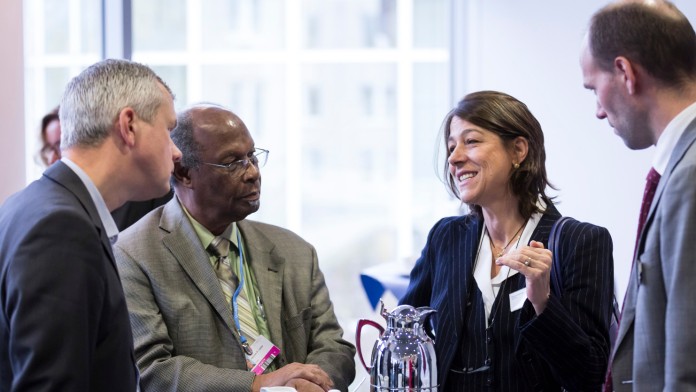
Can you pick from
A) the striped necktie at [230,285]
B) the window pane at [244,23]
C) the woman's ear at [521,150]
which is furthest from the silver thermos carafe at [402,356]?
the window pane at [244,23]

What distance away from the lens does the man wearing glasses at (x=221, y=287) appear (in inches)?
101

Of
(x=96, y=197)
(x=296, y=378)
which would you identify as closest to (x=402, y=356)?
(x=296, y=378)

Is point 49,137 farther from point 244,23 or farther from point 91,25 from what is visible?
point 244,23

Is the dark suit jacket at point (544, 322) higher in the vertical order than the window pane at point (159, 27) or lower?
lower

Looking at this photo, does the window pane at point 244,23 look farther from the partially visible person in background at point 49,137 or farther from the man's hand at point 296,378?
the man's hand at point 296,378

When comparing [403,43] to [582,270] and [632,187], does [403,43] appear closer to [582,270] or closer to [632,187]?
[632,187]

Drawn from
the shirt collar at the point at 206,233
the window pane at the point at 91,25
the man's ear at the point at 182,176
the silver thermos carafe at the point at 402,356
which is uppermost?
the window pane at the point at 91,25

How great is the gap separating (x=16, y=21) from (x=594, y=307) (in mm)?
2361

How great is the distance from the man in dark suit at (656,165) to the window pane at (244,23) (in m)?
5.41

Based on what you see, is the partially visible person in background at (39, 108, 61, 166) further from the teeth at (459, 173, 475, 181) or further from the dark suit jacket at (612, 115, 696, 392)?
the dark suit jacket at (612, 115, 696, 392)

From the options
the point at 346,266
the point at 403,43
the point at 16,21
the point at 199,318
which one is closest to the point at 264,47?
the point at 403,43

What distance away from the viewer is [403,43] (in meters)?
7.48

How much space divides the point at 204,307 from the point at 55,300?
0.91 meters

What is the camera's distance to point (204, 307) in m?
2.66
